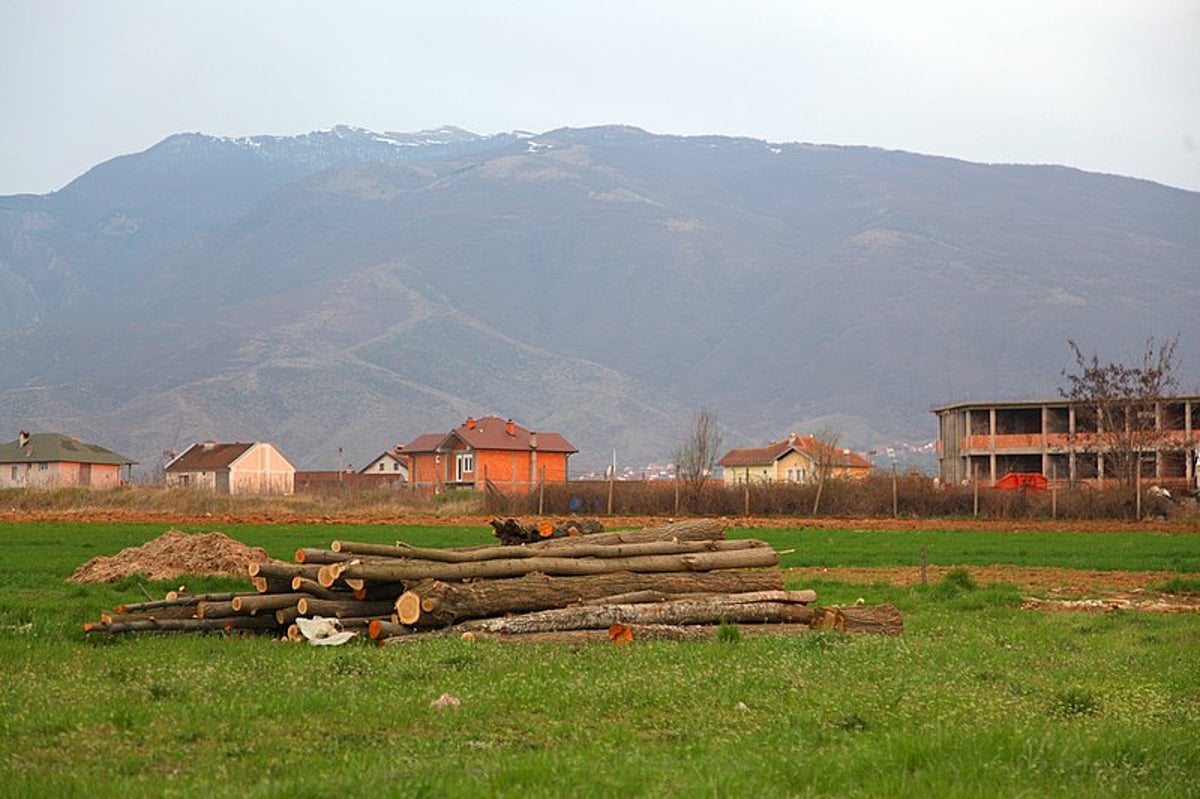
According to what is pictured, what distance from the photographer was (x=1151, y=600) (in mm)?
28375

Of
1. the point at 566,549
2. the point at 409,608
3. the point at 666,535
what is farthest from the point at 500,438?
the point at 409,608

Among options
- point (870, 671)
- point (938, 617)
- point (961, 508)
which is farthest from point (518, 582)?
point (961, 508)

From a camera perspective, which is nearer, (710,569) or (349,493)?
(710,569)

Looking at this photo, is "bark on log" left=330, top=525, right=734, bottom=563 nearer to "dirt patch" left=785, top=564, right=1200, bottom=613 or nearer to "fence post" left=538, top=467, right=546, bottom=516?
"dirt patch" left=785, top=564, right=1200, bottom=613

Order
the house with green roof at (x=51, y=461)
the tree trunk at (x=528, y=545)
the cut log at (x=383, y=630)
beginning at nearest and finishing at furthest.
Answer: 1. the cut log at (x=383, y=630)
2. the tree trunk at (x=528, y=545)
3. the house with green roof at (x=51, y=461)

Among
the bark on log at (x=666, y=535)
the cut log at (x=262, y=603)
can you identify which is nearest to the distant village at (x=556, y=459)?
the bark on log at (x=666, y=535)

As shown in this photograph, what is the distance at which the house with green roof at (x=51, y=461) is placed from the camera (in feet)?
512

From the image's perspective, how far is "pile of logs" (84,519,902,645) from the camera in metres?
19.0

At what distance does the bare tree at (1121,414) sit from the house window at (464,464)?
5653 cm

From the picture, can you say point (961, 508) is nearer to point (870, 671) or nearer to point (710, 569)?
point (710, 569)

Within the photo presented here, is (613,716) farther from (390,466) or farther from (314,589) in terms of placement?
(390,466)

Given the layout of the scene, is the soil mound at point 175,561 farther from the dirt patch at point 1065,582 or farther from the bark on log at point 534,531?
the dirt patch at point 1065,582

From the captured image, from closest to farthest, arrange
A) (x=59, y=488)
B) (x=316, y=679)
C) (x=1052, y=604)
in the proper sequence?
(x=316, y=679)
(x=1052, y=604)
(x=59, y=488)

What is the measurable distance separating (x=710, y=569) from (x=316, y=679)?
854 cm
